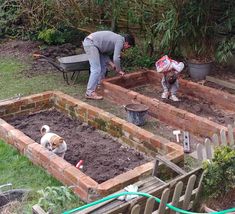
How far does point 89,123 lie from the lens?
5.75 meters

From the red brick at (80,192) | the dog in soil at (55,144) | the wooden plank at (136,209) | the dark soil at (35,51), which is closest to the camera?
the wooden plank at (136,209)

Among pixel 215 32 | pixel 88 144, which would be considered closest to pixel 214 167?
pixel 88 144

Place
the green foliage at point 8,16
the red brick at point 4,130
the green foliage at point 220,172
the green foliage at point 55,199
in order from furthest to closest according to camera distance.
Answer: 1. the green foliage at point 8,16
2. the red brick at point 4,130
3. the green foliage at point 220,172
4. the green foliage at point 55,199

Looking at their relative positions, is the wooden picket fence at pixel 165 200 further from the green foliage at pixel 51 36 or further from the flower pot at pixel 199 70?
the green foliage at pixel 51 36

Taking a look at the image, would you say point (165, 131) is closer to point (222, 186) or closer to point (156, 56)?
point (222, 186)

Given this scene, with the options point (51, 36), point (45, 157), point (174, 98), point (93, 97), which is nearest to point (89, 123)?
point (93, 97)

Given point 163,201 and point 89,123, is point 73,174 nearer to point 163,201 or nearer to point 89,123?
point 163,201

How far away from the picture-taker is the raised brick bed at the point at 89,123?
389 centimetres

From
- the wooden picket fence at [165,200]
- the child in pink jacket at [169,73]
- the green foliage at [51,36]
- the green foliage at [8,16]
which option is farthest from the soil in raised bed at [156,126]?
the green foliage at [8,16]

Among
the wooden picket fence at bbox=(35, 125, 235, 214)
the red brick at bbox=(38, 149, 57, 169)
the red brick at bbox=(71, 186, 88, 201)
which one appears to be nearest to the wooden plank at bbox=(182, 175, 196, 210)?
the wooden picket fence at bbox=(35, 125, 235, 214)

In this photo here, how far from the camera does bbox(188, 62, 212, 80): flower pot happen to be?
762cm

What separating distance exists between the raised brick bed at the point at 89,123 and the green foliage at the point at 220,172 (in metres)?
0.69

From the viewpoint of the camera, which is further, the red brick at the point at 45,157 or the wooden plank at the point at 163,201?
the red brick at the point at 45,157

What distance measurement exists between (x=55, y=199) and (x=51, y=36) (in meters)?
7.34
